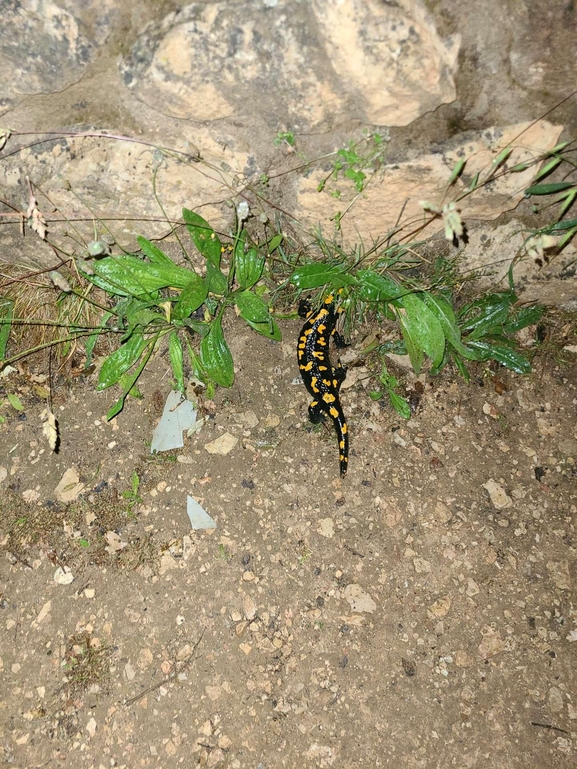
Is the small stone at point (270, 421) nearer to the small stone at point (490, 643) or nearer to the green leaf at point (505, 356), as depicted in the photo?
the green leaf at point (505, 356)

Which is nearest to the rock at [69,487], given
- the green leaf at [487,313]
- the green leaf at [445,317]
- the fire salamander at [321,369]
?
the fire salamander at [321,369]

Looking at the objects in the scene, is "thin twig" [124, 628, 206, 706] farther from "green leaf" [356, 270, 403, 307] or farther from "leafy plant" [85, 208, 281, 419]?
"green leaf" [356, 270, 403, 307]

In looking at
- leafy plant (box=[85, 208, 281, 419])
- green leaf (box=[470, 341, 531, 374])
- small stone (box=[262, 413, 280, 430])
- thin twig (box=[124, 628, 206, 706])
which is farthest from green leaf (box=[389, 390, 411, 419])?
thin twig (box=[124, 628, 206, 706])

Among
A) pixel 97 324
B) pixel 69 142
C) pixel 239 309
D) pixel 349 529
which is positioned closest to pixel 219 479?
pixel 349 529

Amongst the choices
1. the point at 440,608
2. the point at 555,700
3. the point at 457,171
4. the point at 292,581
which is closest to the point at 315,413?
the point at 292,581

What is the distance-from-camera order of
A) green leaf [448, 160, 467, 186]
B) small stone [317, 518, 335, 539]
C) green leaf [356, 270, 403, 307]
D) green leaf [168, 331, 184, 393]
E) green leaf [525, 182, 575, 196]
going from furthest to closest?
1. green leaf [168, 331, 184, 393]
2. green leaf [356, 270, 403, 307]
3. small stone [317, 518, 335, 539]
4. green leaf [525, 182, 575, 196]
5. green leaf [448, 160, 467, 186]

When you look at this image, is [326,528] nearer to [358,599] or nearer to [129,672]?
[358,599]
